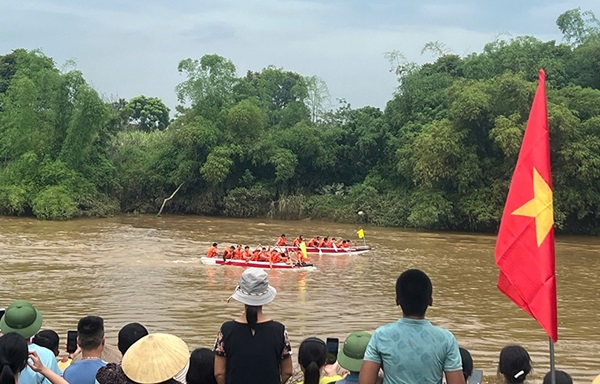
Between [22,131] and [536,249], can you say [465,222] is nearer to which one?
[22,131]

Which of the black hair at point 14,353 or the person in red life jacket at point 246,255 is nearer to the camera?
the black hair at point 14,353

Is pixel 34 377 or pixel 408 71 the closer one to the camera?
pixel 34 377

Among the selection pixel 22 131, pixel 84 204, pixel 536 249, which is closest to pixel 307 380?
pixel 536 249

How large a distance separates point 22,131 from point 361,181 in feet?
58.4

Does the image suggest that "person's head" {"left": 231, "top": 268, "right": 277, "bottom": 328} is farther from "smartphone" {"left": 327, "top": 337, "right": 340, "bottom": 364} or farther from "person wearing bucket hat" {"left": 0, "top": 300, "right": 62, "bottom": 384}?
"smartphone" {"left": 327, "top": 337, "right": 340, "bottom": 364}

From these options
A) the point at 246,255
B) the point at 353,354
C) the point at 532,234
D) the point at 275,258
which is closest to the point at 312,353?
the point at 353,354

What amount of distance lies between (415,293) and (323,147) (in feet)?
113

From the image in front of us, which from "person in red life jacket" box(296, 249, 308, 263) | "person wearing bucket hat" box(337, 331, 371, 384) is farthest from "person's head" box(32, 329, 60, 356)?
"person in red life jacket" box(296, 249, 308, 263)

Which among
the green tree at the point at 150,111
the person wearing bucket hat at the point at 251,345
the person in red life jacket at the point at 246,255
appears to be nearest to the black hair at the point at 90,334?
the person wearing bucket hat at the point at 251,345

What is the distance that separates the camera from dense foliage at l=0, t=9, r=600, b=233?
94.9 ft

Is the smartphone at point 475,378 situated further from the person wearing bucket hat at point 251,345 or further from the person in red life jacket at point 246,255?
the person in red life jacket at point 246,255

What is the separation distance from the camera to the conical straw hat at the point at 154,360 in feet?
9.07

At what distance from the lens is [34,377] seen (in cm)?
323

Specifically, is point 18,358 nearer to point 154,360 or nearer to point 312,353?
point 154,360
